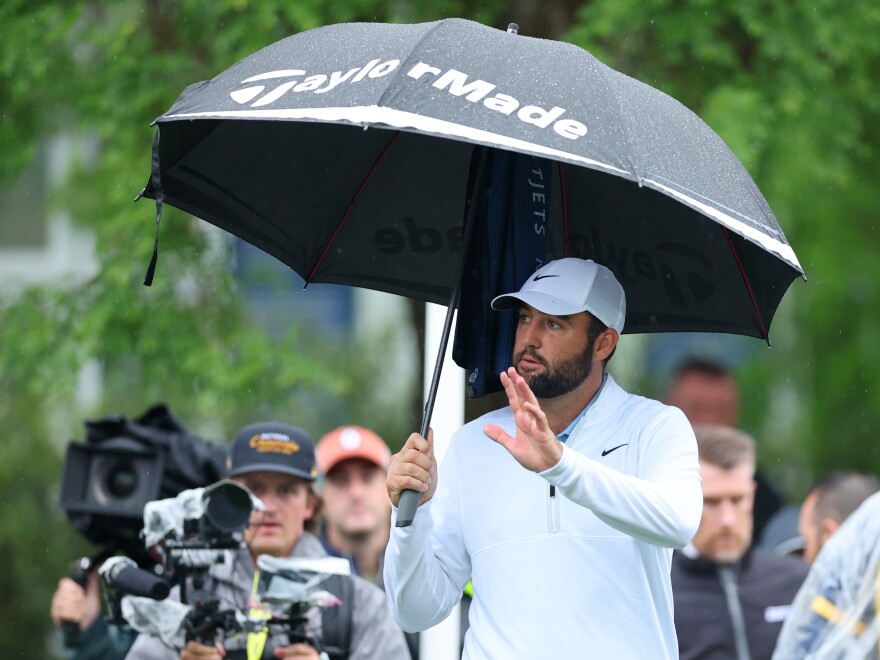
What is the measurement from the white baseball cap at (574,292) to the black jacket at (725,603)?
2858mm

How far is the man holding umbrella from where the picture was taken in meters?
4.21

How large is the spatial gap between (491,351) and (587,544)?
797mm

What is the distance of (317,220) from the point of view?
5473 mm

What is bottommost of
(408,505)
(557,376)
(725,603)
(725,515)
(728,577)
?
(725,603)

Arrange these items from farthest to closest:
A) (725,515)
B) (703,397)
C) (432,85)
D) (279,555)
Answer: (703,397) < (725,515) < (279,555) < (432,85)

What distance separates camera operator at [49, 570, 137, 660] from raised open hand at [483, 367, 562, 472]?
11.1 feet

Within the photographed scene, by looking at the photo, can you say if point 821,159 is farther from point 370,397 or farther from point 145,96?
point 370,397

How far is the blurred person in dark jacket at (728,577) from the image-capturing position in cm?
738

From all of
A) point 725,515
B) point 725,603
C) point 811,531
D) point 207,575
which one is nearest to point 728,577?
point 725,603

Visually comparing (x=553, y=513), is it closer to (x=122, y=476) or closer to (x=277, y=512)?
(x=277, y=512)

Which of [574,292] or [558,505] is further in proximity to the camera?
[574,292]

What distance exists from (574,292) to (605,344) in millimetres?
241

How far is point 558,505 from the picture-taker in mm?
4535

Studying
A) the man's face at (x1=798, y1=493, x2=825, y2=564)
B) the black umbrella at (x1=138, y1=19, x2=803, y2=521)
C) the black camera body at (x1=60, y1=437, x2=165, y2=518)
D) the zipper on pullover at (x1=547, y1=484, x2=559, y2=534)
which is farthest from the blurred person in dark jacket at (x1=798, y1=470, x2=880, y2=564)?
the zipper on pullover at (x1=547, y1=484, x2=559, y2=534)
